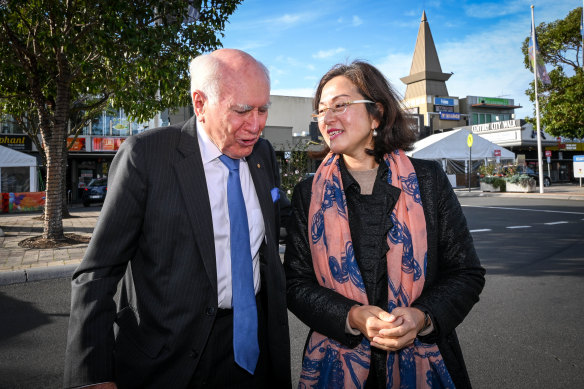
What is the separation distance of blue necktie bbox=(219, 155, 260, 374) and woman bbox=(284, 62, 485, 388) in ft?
0.89

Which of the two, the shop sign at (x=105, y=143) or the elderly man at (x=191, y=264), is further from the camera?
the shop sign at (x=105, y=143)

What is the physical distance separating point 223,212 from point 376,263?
74cm

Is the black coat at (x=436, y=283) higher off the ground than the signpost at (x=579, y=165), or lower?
lower

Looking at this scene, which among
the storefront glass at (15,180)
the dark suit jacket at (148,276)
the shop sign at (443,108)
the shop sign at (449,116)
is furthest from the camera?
the shop sign at (443,108)

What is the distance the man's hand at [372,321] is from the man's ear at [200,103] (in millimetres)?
1086

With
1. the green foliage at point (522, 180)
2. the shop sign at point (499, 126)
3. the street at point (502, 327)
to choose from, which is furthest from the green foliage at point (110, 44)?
the shop sign at point (499, 126)

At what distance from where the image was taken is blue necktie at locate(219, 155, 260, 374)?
161 centimetres

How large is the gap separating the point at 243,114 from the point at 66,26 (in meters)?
8.23

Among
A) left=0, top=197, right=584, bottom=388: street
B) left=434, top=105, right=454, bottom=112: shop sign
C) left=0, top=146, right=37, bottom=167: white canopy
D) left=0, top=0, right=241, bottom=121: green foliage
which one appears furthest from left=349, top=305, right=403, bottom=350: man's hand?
left=434, top=105, right=454, bottom=112: shop sign

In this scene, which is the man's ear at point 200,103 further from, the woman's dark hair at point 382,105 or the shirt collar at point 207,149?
the woman's dark hair at point 382,105

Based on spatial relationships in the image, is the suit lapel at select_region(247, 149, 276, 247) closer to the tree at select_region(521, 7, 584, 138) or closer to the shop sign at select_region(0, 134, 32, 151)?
the tree at select_region(521, 7, 584, 138)

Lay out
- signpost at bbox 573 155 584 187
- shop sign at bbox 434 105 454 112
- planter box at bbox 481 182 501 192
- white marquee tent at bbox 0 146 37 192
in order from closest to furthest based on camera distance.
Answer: white marquee tent at bbox 0 146 37 192 → signpost at bbox 573 155 584 187 → planter box at bbox 481 182 501 192 → shop sign at bbox 434 105 454 112

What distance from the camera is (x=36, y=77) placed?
28.6ft

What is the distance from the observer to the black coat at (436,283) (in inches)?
65.8
